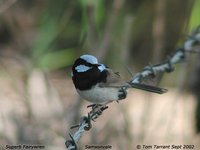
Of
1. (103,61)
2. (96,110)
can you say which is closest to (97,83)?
(96,110)

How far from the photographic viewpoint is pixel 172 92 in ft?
15.9

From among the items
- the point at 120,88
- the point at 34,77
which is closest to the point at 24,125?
the point at 34,77

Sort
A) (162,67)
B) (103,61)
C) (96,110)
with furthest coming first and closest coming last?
(103,61) < (162,67) < (96,110)

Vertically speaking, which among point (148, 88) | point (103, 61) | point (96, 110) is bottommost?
point (96, 110)

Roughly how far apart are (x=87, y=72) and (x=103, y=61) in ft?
5.41

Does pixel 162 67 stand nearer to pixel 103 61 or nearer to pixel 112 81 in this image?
pixel 112 81

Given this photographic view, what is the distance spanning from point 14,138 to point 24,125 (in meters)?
0.67

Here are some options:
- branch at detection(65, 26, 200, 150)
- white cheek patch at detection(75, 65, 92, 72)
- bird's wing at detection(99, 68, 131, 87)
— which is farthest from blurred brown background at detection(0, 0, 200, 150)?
white cheek patch at detection(75, 65, 92, 72)

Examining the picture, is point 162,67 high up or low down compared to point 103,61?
down

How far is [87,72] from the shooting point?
2.49 meters

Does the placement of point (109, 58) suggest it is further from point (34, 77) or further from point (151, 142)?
point (151, 142)

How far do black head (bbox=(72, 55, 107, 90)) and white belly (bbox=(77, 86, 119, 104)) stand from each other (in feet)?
0.07

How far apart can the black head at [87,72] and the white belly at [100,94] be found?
0.02 meters

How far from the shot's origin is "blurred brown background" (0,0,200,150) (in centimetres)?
348
